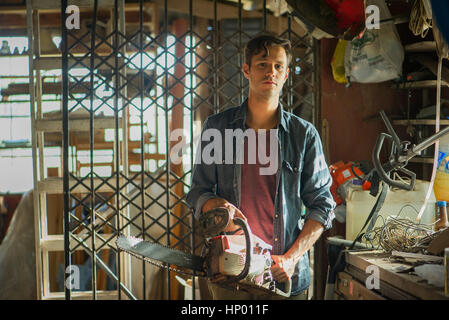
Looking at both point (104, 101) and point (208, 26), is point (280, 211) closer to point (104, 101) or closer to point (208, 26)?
point (104, 101)

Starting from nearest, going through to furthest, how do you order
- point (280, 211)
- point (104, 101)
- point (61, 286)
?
1. point (280, 211)
2. point (104, 101)
3. point (61, 286)

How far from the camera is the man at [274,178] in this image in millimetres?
1913

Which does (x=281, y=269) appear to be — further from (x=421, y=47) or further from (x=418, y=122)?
(x=421, y=47)

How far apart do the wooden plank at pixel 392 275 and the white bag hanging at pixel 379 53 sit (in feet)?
3.68

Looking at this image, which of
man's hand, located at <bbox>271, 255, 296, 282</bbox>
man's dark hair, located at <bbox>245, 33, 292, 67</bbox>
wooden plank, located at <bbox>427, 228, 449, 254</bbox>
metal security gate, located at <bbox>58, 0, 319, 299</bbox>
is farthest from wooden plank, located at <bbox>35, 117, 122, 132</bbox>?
wooden plank, located at <bbox>427, 228, 449, 254</bbox>

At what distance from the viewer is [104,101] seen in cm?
266

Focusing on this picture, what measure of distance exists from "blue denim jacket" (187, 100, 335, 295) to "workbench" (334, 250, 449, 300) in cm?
17

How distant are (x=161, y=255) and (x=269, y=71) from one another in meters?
0.91

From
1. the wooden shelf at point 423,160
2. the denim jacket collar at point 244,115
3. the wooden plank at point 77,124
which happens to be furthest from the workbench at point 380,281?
the wooden plank at point 77,124

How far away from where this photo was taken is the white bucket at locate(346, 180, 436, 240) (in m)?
2.37
